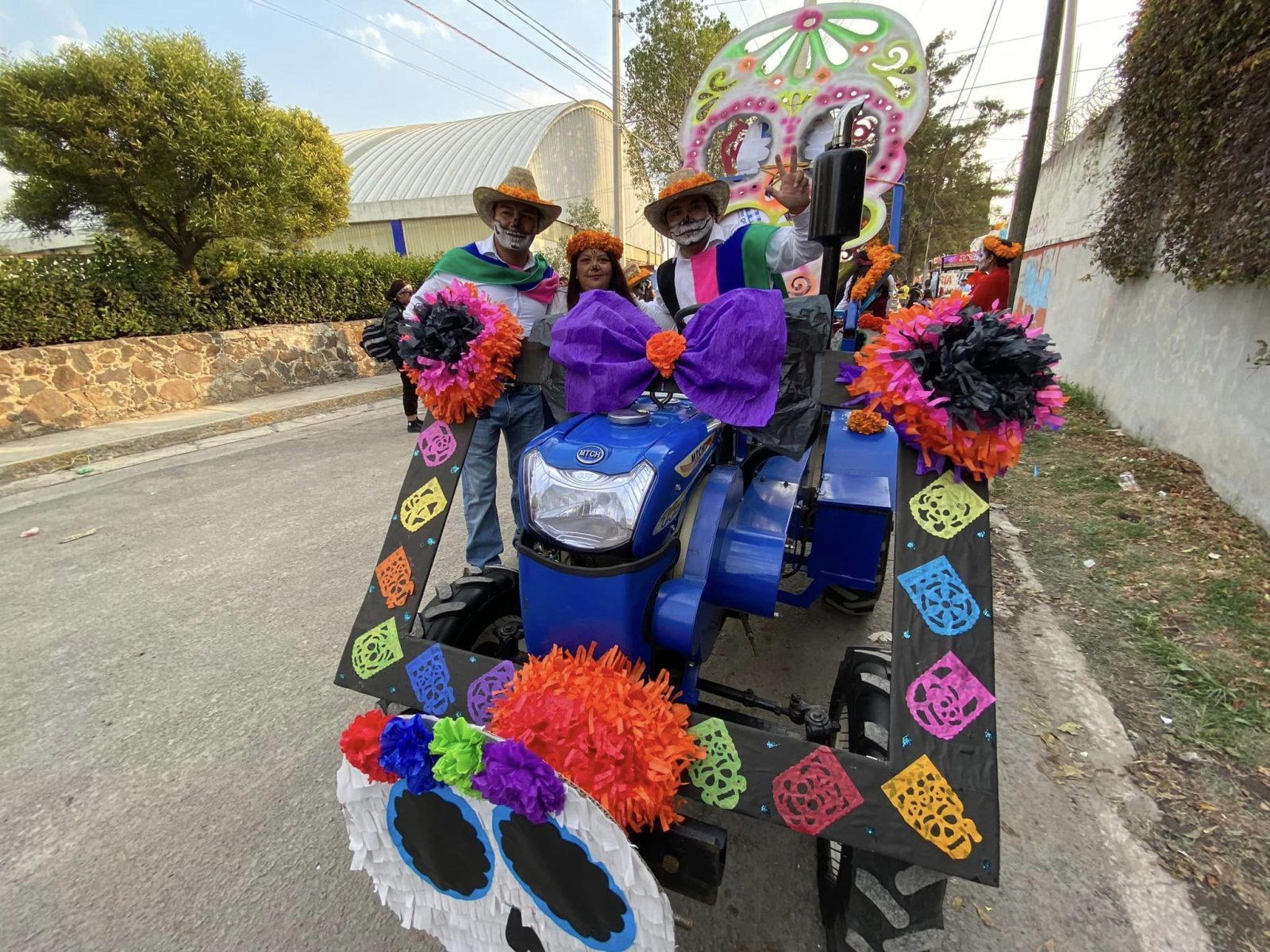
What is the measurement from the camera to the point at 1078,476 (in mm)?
5039

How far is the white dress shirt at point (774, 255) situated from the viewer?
2551mm

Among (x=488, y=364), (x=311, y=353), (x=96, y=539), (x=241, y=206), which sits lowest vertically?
(x=96, y=539)

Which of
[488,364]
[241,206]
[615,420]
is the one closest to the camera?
[615,420]

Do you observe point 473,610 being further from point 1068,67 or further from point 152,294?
point 1068,67

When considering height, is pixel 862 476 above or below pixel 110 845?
above

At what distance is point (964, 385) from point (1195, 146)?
546cm

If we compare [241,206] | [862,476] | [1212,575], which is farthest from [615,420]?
[241,206]

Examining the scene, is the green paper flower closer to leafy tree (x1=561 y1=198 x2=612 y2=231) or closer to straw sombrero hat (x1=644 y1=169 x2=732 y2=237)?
straw sombrero hat (x1=644 y1=169 x2=732 y2=237)

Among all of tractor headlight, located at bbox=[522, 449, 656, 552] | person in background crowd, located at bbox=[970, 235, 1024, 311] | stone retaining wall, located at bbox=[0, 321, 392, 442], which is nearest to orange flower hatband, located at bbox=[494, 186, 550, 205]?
tractor headlight, located at bbox=[522, 449, 656, 552]

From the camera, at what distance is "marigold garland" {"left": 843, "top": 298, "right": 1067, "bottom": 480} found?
4.80 feet

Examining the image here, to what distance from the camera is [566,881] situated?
1.18m

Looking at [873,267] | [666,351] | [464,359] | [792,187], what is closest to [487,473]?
[464,359]

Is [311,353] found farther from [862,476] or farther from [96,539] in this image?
[862,476]

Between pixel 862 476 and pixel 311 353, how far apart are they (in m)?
10.3
